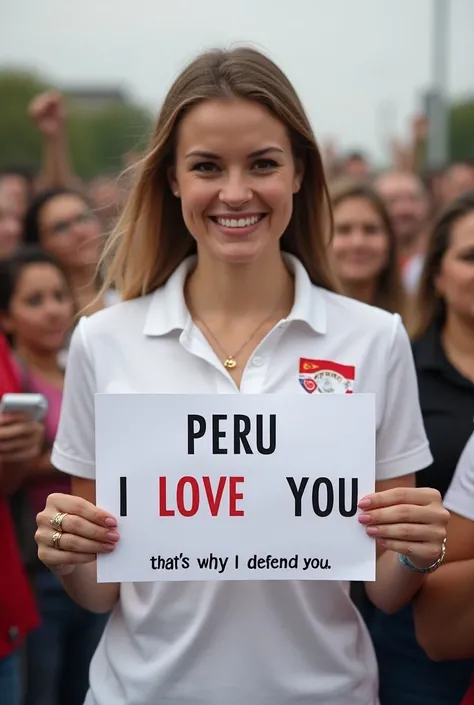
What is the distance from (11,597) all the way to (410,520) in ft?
4.72

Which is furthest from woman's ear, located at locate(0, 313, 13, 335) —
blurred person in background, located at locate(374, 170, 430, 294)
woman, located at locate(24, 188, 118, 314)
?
blurred person in background, located at locate(374, 170, 430, 294)

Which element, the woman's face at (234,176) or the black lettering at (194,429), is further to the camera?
the woman's face at (234,176)

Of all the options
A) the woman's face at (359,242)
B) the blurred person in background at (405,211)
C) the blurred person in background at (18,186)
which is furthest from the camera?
the blurred person in background at (18,186)

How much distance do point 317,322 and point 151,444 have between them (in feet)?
1.62

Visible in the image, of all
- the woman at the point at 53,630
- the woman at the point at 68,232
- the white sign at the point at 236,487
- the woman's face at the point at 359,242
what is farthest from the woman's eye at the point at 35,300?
the white sign at the point at 236,487

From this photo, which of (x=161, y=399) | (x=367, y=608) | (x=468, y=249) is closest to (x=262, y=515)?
(x=161, y=399)

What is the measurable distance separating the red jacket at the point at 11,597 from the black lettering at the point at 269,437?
1.19 meters

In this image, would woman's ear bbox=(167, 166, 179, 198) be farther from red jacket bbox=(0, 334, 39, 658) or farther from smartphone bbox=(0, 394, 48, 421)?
red jacket bbox=(0, 334, 39, 658)

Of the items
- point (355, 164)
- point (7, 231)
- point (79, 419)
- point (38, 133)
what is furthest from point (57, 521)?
point (38, 133)

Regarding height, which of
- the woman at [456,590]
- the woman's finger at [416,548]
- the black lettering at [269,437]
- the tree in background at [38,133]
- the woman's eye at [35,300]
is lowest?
the tree in background at [38,133]

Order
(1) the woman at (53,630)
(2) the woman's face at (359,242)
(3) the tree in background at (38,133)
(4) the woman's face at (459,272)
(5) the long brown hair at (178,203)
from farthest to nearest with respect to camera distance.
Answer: (3) the tree in background at (38,133), (2) the woman's face at (359,242), (1) the woman at (53,630), (4) the woman's face at (459,272), (5) the long brown hair at (178,203)

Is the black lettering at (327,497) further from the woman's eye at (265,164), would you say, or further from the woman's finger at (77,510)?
the woman's eye at (265,164)

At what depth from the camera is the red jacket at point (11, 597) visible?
9.98 feet

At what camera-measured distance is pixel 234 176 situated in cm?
232
